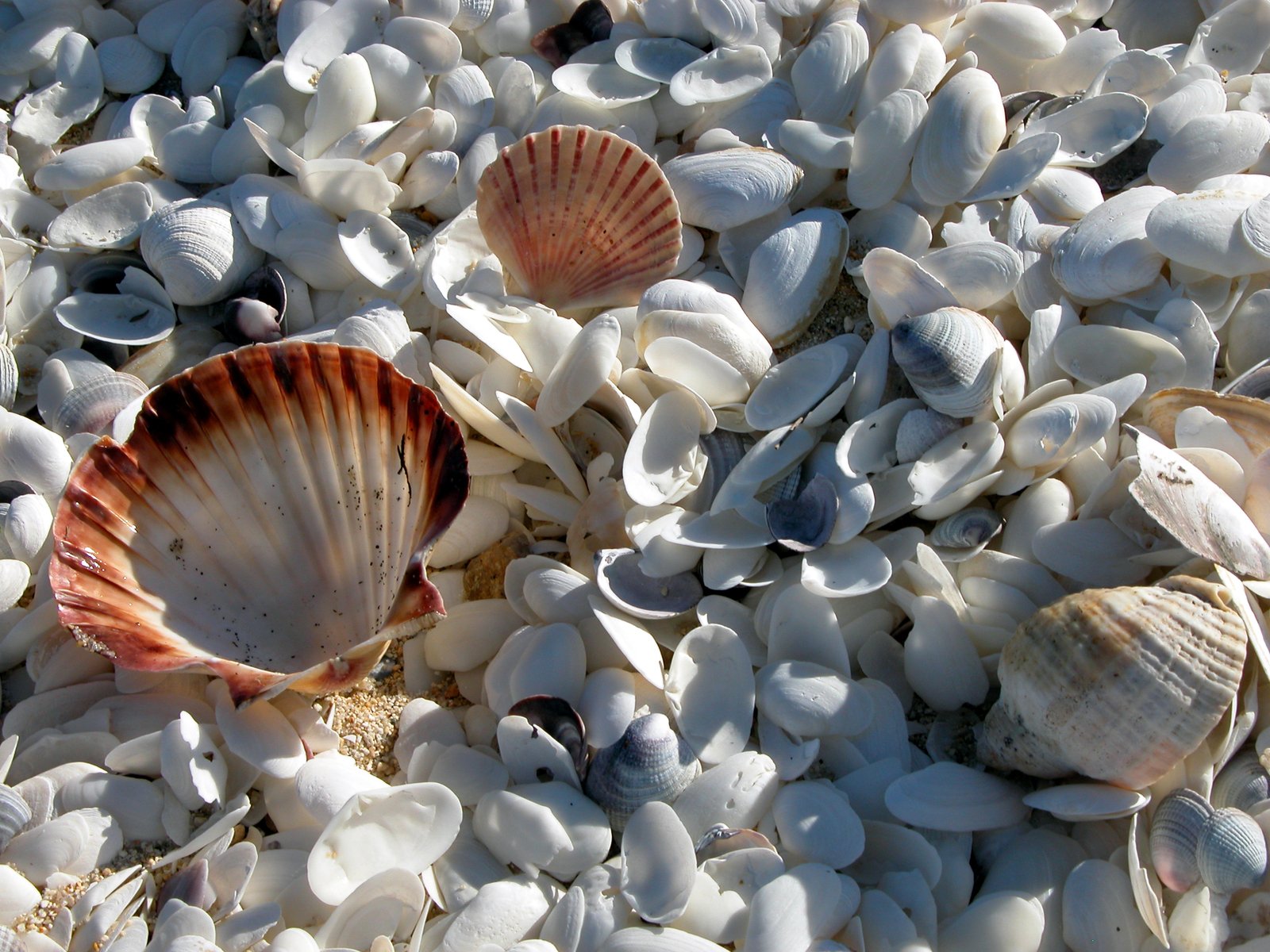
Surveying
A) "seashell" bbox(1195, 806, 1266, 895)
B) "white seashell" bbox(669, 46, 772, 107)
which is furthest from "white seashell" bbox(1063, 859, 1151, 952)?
"white seashell" bbox(669, 46, 772, 107)

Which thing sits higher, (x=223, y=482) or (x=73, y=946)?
(x=223, y=482)

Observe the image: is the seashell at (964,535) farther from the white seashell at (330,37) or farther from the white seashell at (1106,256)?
the white seashell at (330,37)

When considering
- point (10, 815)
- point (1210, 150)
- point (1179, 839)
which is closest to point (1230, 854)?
point (1179, 839)

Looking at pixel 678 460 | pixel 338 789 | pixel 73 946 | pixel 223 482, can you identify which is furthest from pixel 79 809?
pixel 678 460

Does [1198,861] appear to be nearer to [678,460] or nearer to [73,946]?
[678,460]

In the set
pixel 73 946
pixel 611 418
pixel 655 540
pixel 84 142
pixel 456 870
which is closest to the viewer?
pixel 73 946
